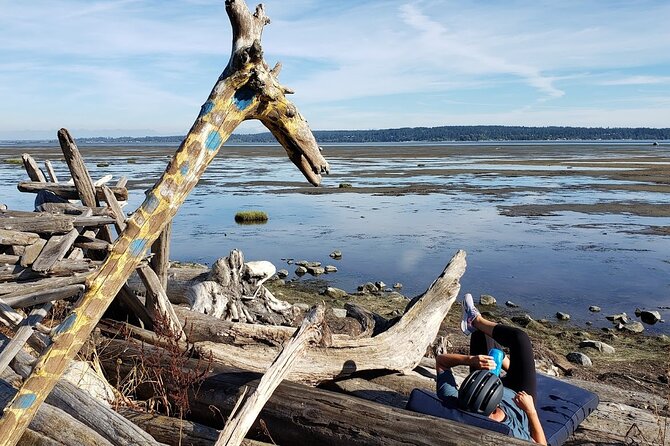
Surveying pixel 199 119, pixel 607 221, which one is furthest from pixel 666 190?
pixel 199 119

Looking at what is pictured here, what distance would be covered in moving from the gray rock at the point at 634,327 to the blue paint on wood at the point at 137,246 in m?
11.1

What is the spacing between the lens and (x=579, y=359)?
1044 cm

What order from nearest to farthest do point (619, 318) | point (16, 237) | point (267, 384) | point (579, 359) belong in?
point (267, 384) → point (16, 237) → point (579, 359) → point (619, 318)

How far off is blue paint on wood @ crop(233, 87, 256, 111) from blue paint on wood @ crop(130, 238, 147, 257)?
3.23 ft

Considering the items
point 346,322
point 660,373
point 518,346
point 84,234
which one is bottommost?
point 660,373

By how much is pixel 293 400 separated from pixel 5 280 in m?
3.83

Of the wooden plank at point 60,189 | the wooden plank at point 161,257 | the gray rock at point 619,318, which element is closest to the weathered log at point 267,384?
the wooden plank at point 161,257

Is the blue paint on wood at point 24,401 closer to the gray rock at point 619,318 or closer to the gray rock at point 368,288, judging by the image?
the gray rock at point 368,288

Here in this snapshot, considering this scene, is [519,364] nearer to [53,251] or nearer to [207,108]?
[207,108]

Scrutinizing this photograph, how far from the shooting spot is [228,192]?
1508 inches

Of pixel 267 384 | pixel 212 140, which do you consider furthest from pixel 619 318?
pixel 212 140

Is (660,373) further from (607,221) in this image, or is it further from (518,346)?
(607,221)

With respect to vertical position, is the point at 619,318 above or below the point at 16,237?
below

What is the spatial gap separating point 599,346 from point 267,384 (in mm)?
8406
